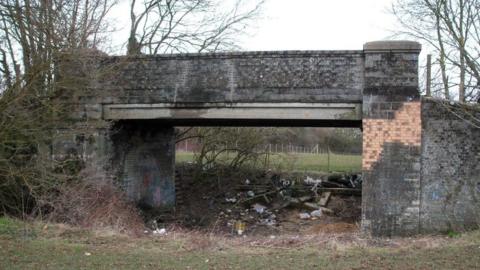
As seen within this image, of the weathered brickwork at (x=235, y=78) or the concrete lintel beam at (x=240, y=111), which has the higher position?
the weathered brickwork at (x=235, y=78)

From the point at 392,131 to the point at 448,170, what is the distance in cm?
155

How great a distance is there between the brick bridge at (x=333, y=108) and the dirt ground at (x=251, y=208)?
2379 millimetres

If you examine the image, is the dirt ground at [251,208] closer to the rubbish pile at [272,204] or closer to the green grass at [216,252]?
the rubbish pile at [272,204]

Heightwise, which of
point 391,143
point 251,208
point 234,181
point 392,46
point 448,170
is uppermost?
point 392,46

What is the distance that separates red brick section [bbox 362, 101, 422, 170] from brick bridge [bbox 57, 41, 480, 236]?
0.08 feet

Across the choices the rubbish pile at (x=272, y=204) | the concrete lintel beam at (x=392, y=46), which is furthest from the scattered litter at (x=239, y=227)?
the concrete lintel beam at (x=392, y=46)

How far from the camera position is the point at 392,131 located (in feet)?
42.4

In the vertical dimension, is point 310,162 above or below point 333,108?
below

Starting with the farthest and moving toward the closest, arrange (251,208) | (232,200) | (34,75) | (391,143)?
(232,200), (251,208), (391,143), (34,75)

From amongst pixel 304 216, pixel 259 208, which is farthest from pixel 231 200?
pixel 304 216

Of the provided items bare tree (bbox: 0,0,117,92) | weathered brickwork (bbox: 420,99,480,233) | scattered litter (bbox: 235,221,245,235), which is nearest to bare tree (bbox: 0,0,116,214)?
bare tree (bbox: 0,0,117,92)

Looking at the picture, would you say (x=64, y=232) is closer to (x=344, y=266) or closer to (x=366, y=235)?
(x=344, y=266)

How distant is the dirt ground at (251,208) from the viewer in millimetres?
16516

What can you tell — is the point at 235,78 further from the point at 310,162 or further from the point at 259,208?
the point at 310,162
